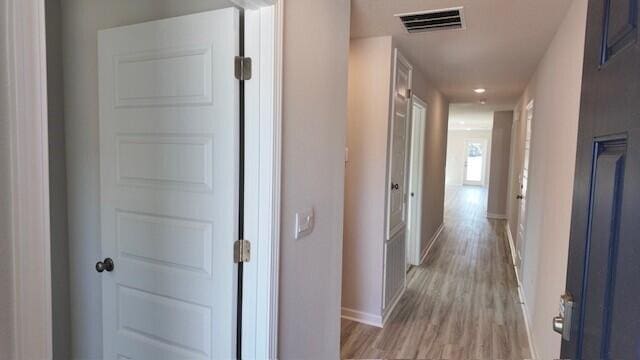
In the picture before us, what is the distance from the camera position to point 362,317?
332 cm

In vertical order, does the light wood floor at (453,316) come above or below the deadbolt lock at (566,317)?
below

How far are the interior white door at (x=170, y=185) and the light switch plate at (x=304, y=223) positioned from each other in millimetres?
334

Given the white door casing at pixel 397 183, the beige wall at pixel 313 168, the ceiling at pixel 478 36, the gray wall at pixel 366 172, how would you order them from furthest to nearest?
the white door casing at pixel 397 183, the gray wall at pixel 366 172, the ceiling at pixel 478 36, the beige wall at pixel 313 168

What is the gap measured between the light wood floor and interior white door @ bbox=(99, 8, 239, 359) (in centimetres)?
158

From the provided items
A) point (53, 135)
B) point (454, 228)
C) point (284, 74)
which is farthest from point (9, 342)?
point (454, 228)

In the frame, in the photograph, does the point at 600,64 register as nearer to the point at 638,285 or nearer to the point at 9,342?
the point at 638,285

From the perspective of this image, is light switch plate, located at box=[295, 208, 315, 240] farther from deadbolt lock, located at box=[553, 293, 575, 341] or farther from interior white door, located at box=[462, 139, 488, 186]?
interior white door, located at box=[462, 139, 488, 186]

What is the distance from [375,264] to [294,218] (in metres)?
1.71

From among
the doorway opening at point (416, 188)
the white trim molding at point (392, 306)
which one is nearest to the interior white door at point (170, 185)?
the white trim molding at point (392, 306)

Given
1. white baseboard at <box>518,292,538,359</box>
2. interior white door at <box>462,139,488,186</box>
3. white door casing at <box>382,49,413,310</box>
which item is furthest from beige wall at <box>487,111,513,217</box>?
interior white door at <box>462,139,488,186</box>

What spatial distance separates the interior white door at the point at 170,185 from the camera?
150cm

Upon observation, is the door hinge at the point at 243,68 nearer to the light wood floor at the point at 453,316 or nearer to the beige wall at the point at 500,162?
the light wood floor at the point at 453,316

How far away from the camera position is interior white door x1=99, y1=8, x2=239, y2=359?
1.50 meters

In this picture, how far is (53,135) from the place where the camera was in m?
1.88
